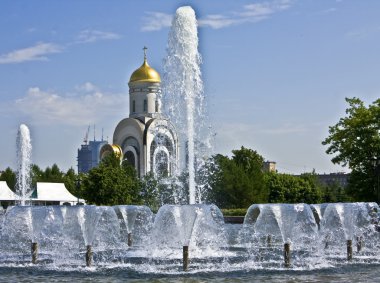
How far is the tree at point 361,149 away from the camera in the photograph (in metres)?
40.1

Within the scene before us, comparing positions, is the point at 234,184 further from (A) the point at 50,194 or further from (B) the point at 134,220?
(B) the point at 134,220

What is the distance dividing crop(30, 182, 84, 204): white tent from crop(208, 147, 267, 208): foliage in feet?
47.0

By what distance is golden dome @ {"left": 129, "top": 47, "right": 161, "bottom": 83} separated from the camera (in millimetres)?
90044

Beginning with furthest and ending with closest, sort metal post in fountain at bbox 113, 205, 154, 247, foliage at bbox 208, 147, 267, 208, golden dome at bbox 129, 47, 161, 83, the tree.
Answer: golden dome at bbox 129, 47, 161, 83 < foliage at bbox 208, 147, 267, 208 < the tree < metal post in fountain at bbox 113, 205, 154, 247

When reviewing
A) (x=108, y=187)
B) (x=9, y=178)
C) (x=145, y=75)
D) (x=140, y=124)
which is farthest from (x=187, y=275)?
(x=9, y=178)

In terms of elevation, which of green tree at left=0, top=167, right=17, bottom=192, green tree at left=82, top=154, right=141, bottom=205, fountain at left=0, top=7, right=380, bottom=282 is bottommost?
fountain at left=0, top=7, right=380, bottom=282

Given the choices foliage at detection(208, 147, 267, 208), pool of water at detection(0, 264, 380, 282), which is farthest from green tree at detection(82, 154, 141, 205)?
pool of water at detection(0, 264, 380, 282)

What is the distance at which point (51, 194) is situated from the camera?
7519cm

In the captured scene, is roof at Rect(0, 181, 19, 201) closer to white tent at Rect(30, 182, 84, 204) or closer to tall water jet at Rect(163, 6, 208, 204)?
white tent at Rect(30, 182, 84, 204)

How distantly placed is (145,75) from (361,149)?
52454 mm

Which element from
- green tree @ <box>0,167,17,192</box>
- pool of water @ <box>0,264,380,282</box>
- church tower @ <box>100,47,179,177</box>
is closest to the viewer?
pool of water @ <box>0,264,380,282</box>

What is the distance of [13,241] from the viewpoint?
2791 cm

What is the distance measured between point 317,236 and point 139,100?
66.2 metres

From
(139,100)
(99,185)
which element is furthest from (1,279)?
(139,100)
